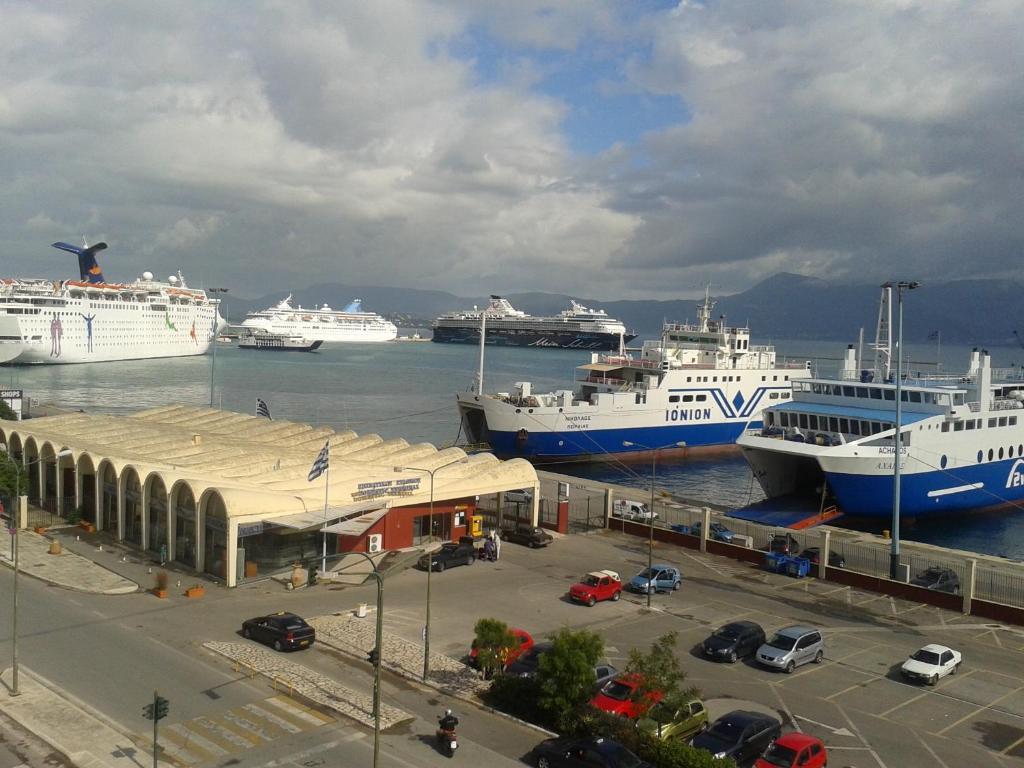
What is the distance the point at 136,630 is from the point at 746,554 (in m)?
17.5

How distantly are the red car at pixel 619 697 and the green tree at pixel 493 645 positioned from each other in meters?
1.98

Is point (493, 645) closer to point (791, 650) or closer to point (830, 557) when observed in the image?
point (791, 650)

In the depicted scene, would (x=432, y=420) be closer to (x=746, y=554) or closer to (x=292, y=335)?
(x=746, y=554)

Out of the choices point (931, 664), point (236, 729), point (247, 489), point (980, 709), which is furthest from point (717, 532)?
point (236, 729)

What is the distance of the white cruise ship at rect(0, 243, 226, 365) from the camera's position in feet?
361

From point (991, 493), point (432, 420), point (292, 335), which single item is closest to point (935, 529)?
point (991, 493)

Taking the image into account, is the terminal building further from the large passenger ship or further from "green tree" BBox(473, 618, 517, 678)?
the large passenger ship

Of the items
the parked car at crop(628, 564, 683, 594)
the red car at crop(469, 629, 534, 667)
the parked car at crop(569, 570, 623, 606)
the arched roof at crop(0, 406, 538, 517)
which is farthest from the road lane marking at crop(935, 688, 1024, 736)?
the arched roof at crop(0, 406, 538, 517)

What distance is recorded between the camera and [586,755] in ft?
38.9

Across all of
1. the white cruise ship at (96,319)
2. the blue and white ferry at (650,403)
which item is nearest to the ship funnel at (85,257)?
the white cruise ship at (96,319)

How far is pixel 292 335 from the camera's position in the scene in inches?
7343

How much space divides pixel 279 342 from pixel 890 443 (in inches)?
6419

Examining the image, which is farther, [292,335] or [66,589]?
[292,335]

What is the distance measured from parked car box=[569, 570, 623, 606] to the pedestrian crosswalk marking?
27.8 ft
